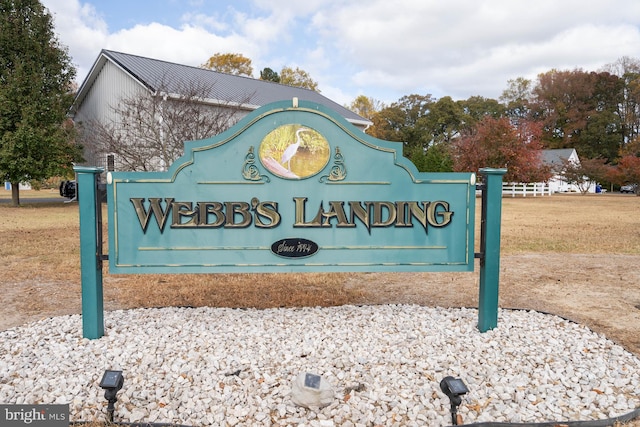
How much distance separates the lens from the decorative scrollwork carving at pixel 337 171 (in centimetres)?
432

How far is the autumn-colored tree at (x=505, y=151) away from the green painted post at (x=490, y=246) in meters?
29.0

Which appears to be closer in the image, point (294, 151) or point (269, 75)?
point (294, 151)

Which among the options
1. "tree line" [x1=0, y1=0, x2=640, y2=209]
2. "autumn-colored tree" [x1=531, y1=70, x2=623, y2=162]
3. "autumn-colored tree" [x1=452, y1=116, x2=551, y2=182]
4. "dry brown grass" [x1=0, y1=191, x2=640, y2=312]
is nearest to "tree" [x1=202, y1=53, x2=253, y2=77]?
"tree line" [x1=0, y1=0, x2=640, y2=209]

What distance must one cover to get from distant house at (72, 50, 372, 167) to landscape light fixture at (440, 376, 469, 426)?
15072 mm

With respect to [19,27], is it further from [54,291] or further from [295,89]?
[54,291]

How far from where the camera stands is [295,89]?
26.8m

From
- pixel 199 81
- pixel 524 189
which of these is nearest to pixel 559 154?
pixel 524 189

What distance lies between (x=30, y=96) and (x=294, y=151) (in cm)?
2013

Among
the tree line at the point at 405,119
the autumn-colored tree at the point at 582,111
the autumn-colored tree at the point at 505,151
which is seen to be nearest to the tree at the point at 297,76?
the tree line at the point at 405,119

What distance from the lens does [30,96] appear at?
65.3ft

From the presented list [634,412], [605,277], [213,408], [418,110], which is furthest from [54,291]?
[418,110]

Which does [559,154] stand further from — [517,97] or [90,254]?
[90,254]

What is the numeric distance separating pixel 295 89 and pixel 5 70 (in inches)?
539

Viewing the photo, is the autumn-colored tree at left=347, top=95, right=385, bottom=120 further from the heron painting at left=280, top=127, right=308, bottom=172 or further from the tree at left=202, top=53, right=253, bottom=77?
the heron painting at left=280, top=127, right=308, bottom=172
